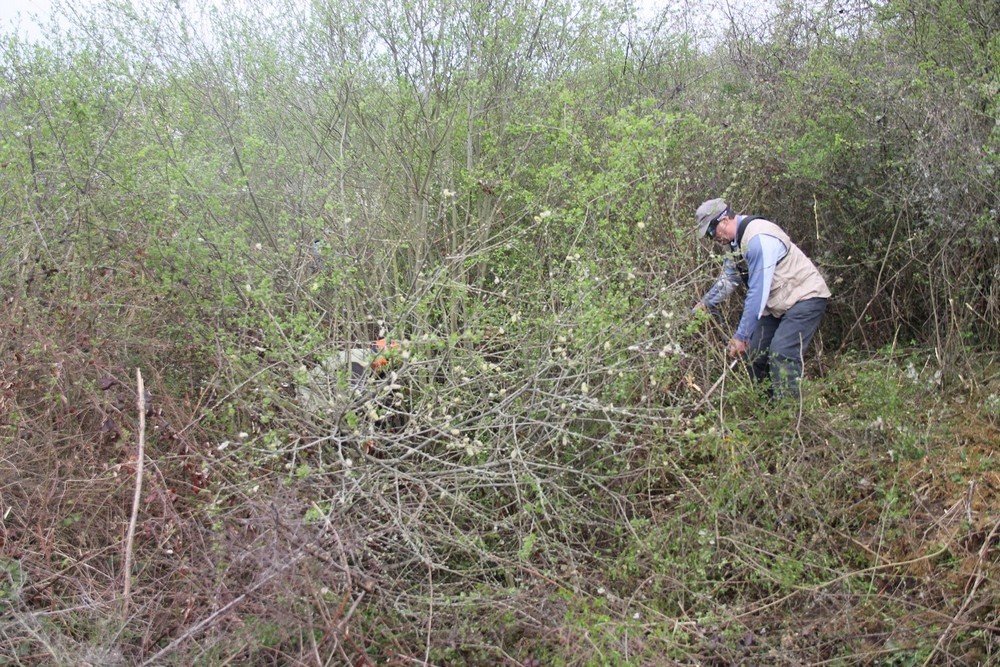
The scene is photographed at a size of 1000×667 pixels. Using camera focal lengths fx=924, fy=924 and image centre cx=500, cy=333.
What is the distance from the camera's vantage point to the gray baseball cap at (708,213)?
5715 mm

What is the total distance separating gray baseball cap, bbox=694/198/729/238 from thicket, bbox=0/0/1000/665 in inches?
6.1

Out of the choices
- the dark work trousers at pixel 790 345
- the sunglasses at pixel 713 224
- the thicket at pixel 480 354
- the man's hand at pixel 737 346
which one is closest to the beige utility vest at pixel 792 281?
the dark work trousers at pixel 790 345

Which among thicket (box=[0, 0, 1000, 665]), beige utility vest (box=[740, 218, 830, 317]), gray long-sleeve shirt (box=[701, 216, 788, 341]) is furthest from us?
beige utility vest (box=[740, 218, 830, 317])

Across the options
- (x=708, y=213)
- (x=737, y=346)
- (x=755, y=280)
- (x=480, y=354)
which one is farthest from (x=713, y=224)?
(x=480, y=354)

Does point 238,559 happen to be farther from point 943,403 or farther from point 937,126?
point 937,126

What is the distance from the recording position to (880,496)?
488 centimetres

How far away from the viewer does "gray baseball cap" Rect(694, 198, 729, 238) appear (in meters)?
5.71

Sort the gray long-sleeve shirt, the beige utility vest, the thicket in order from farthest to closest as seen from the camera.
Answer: the beige utility vest
the gray long-sleeve shirt
the thicket

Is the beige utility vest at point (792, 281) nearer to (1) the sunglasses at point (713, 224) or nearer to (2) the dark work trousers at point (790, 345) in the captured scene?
(2) the dark work trousers at point (790, 345)

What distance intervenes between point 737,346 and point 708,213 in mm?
842

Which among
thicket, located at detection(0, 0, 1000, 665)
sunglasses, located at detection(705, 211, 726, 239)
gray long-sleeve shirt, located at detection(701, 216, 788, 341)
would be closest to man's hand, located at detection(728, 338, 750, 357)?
gray long-sleeve shirt, located at detection(701, 216, 788, 341)

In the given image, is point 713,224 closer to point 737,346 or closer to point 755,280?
point 755,280

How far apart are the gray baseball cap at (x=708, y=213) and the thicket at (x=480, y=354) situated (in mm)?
154

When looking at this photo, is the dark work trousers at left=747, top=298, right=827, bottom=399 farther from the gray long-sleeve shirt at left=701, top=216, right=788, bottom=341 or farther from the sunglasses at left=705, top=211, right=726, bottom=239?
the sunglasses at left=705, top=211, right=726, bottom=239
